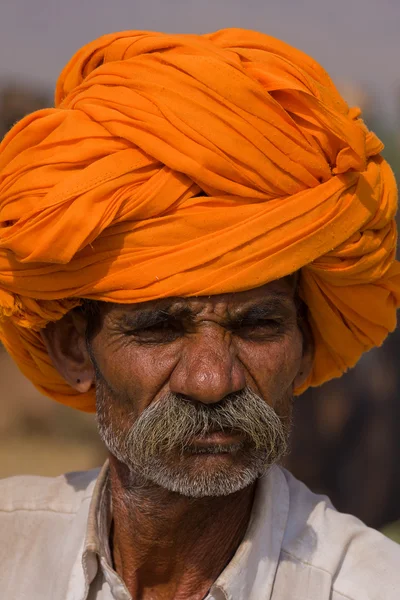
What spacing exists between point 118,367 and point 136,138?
2.10 feet

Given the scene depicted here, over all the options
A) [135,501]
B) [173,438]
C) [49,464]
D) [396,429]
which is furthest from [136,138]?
[49,464]

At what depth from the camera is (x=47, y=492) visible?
330cm

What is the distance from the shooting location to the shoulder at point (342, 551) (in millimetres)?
2783

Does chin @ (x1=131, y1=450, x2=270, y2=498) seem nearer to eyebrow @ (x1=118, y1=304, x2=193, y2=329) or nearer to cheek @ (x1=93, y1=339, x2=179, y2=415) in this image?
cheek @ (x1=93, y1=339, x2=179, y2=415)

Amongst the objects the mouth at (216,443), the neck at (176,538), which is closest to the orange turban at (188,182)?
the mouth at (216,443)

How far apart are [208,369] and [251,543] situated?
0.58 meters

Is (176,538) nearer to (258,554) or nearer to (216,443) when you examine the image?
(258,554)

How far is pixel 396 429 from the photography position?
16.8 ft

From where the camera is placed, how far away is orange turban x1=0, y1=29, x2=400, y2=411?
2588mm

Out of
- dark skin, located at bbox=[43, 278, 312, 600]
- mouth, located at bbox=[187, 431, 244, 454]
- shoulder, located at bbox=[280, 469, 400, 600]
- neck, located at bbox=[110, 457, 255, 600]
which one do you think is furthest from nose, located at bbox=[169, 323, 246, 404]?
shoulder, located at bbox=[280, 469, 400, 600]

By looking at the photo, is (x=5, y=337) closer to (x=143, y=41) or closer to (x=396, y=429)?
(x=143, y=41)

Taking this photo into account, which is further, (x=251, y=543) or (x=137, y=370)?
(x=251, y=543)

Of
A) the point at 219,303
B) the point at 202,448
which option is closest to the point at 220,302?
the point at 219,303

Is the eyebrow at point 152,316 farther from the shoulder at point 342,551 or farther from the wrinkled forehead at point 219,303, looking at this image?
the shoulder at point 342,551
